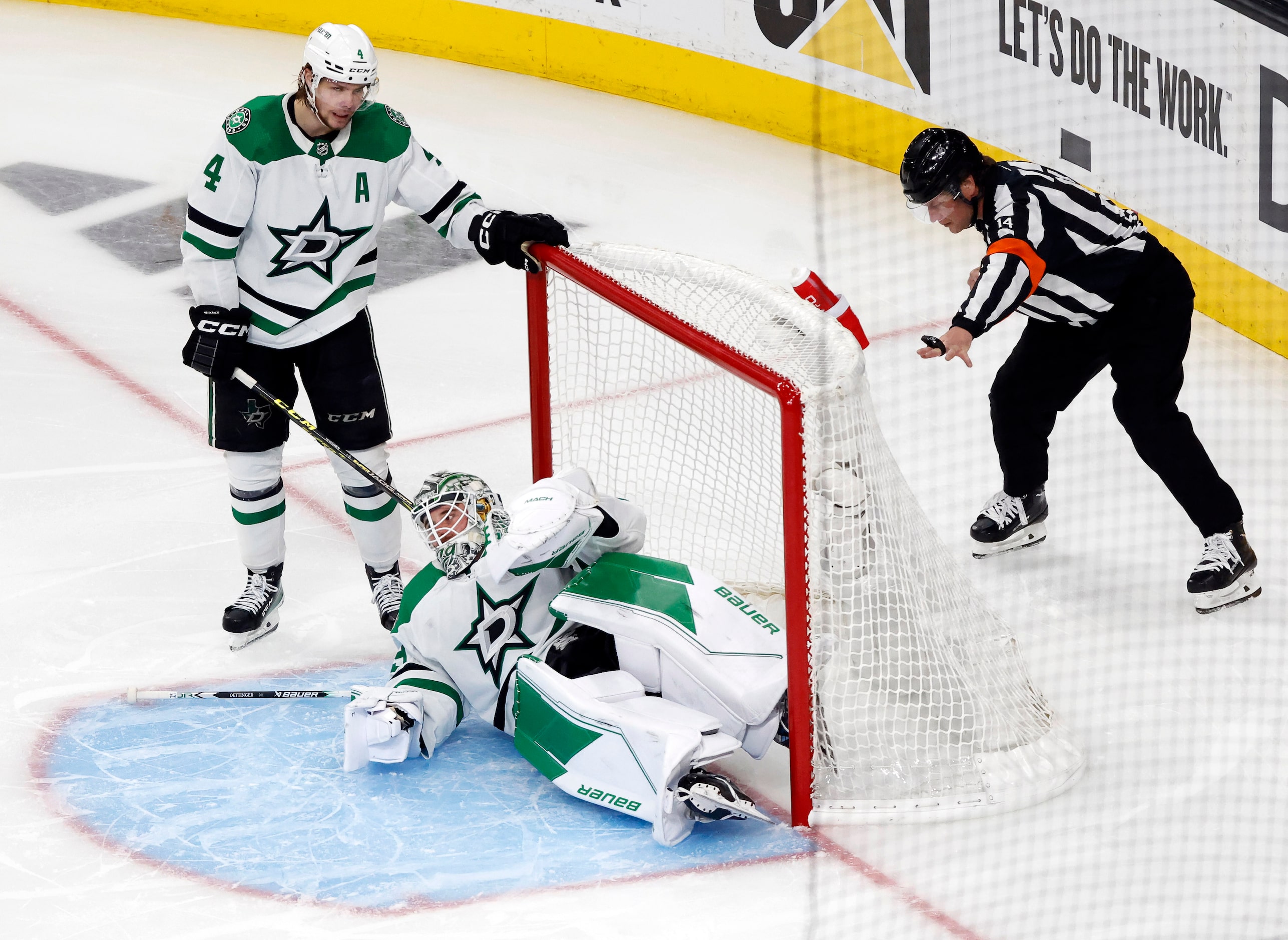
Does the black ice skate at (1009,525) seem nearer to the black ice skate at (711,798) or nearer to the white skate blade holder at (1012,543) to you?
the white skate blade holder at (1012,543)

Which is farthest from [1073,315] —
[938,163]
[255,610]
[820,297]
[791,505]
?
[255,610]

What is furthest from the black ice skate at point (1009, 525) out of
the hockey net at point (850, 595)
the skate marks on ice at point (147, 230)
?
the skate marks on ice at point (147, 230)

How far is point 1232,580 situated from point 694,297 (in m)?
1.45

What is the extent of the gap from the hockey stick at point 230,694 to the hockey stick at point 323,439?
1.40 feet

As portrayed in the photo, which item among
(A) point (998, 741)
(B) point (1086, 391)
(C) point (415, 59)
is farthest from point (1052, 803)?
(C) point (415, 59)

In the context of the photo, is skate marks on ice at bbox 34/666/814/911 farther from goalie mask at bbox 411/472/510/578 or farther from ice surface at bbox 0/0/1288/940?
goalie mask at bbox 411/472/510/578

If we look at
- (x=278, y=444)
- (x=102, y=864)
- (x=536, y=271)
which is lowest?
(x=102, y=864)

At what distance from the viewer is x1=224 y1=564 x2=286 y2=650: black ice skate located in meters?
3.89

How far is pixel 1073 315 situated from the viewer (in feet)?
12.9

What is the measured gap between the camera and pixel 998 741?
128 inches

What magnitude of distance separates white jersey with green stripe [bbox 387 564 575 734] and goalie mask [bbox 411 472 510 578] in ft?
0.15

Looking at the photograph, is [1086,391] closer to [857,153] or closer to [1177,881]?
[857,153]

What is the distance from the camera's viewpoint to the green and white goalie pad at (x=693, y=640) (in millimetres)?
3154

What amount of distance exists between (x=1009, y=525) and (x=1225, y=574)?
1.81 ft
